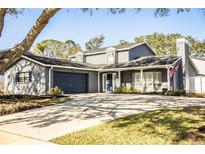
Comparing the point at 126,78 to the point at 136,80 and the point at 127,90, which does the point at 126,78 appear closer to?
the point at 136,80

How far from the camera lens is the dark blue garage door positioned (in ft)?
75.6

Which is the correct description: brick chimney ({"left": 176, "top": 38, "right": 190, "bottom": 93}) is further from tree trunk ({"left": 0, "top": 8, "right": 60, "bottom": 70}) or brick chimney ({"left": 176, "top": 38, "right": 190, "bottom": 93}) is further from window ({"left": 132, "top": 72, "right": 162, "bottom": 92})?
tree trunk ({"left": 0, "top": 8, "right": 60, "bottom": 70})

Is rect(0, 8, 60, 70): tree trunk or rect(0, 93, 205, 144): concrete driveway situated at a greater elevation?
rect(0, 8, 60, 70): tree trunk

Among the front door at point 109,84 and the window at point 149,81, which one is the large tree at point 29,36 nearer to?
the window at point 149,81

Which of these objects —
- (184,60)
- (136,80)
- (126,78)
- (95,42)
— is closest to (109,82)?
(126,78)

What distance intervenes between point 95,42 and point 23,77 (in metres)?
30.3

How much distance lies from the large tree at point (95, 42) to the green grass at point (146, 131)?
4373cm

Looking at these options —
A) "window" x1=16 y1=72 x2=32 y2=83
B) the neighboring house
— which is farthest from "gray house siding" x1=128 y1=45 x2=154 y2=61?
"window" x1=16 y1=72 x2=32 y2=83

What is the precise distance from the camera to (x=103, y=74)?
2678 cm

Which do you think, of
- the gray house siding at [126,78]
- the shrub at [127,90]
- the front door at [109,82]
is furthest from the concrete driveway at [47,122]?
the front door at [109,82]

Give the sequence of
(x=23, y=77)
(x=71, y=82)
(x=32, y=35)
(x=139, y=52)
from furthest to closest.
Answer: (x=139, y=52)
(x=71, y=82)
(x=23, y=77)
(x=32, y=35)

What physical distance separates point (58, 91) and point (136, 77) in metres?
7.78

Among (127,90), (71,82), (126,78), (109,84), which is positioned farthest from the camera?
(109,84)
